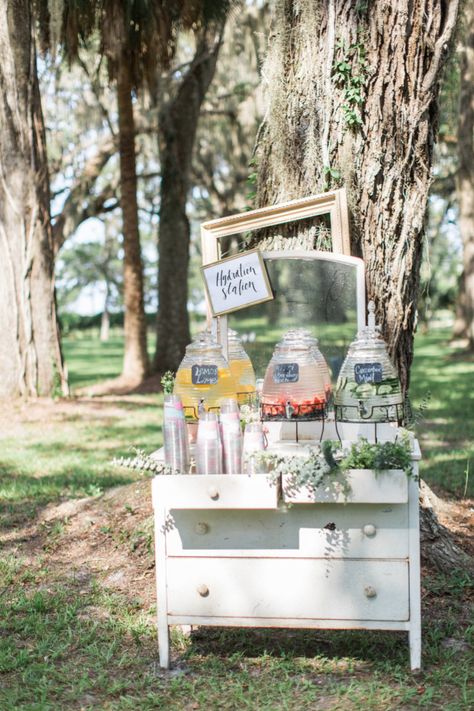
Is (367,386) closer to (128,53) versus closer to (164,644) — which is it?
(164,644)

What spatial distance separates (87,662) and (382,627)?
111 centimetres

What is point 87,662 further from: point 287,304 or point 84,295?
point 84,295

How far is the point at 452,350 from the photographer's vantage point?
1611 centimetres

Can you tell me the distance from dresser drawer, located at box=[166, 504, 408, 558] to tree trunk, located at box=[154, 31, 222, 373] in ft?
28.2

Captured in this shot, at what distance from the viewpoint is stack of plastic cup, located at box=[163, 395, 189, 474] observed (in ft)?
8.55

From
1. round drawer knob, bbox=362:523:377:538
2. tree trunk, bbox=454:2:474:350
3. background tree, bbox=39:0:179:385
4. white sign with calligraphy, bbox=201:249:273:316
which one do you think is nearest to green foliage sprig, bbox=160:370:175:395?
white sign with calligraphy, bbox=201:249:273:316

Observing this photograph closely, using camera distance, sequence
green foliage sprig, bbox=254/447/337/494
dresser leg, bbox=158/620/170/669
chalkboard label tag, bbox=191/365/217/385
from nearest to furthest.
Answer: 1. green foliage sprig, bbox=254/447/337/494
2. dresser leg, bbox=158/620/170/669
3. chalkboard label tag, bbox=191/365/217/385

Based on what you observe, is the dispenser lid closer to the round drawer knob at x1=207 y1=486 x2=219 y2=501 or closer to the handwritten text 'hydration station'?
the handwritten text 'hydration station'

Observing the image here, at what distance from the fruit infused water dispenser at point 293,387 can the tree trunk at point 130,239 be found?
307 inches

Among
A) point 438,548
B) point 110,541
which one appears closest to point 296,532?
point 438,548

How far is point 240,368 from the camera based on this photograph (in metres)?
3.17

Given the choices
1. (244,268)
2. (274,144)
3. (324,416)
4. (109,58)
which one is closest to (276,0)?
(274,144)

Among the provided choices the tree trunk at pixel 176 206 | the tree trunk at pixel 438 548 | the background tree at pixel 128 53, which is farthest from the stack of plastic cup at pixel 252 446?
the tree trunk at pixel 176 206

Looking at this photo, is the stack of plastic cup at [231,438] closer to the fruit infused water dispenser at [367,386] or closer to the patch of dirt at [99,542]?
the fruit infused water dispenser at [367,386]
